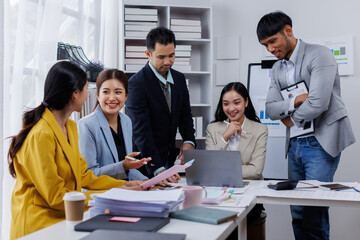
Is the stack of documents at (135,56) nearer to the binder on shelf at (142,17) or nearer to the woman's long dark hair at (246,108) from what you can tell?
the binder on shelf at (142,17)

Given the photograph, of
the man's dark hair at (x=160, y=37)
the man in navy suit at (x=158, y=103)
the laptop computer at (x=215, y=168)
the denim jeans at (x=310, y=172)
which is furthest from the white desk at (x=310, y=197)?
the man's dark hair at (x=160, y=37)

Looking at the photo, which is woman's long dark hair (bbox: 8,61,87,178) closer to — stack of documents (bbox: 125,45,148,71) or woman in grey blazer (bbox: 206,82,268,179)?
woman in grey blazer (bbox: 206,82,268,179)

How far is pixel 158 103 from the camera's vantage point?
2.70m

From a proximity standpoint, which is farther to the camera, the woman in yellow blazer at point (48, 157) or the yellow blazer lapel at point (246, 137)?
the yellow blazer lapel at point (246, 137)

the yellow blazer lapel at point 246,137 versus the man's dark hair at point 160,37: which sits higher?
the man's dark hair at point 160,37

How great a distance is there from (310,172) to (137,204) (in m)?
1.49

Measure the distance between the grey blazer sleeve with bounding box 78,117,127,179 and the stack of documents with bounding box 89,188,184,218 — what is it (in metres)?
0.60

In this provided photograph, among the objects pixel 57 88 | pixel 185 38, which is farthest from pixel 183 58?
pixel 57 88

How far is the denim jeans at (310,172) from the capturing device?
2.39 m

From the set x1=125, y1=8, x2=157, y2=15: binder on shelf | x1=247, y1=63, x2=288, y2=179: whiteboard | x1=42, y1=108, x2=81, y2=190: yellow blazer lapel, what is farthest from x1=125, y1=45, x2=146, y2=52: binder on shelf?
x1=42, y1=108, x2=81, y2=190: yellow blazer lapel

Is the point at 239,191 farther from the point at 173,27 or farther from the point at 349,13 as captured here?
the point at 349,13

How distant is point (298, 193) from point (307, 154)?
0.64m

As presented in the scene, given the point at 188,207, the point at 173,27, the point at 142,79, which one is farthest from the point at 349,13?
the point at 188,207

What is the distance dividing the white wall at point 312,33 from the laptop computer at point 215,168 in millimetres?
1979
